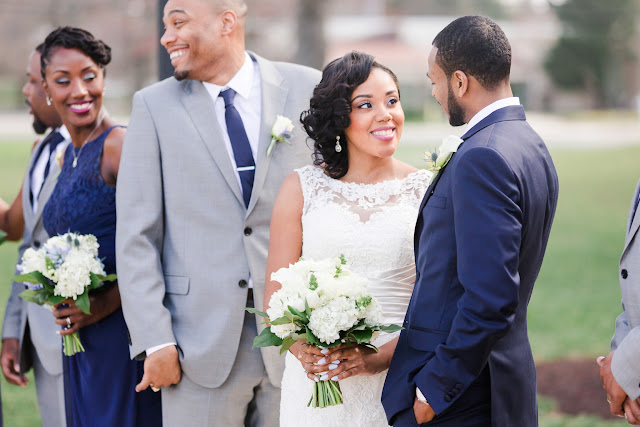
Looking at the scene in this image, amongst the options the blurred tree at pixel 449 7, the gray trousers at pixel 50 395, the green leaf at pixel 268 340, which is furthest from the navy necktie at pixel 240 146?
the blurred tree at pixel 449 7

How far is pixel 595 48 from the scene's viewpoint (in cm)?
4491

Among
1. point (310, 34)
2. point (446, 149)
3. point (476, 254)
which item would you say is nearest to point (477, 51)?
point (446, 149)

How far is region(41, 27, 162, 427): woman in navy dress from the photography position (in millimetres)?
4578

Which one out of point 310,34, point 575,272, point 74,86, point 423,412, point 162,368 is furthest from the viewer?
point 310,34

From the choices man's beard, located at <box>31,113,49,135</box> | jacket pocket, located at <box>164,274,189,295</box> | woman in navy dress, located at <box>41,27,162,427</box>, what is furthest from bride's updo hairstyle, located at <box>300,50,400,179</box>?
man's beard, located at <box>31,113,49,135</box>

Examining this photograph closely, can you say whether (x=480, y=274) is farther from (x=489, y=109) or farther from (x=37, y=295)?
(x=37, y=295)

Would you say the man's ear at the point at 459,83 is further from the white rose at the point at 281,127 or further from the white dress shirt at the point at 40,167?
the white dress shirt at the point at 40,167

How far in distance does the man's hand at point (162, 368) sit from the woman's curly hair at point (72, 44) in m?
1.92

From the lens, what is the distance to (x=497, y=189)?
2916 mm

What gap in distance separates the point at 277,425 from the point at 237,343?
1.84 ft

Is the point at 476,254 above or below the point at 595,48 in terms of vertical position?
below

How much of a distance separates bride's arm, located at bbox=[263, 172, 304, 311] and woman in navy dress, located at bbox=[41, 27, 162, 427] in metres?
1.18

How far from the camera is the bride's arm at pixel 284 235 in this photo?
153 inches

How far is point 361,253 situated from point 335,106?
747 mm
